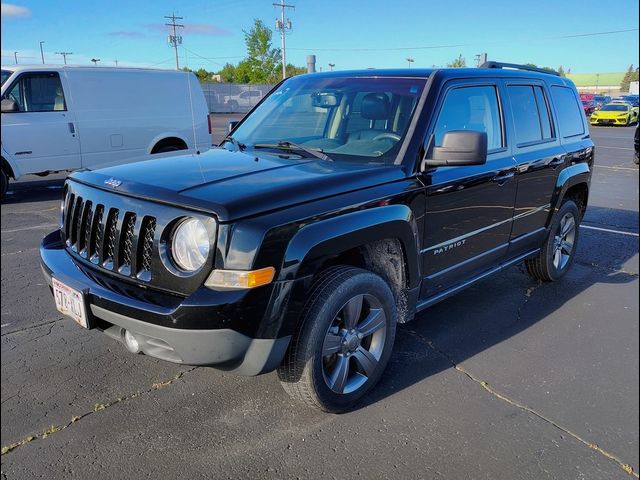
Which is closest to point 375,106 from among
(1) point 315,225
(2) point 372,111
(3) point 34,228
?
(2) point 372,111

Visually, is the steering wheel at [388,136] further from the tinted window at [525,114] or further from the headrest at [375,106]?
the tinted window at [525,114]

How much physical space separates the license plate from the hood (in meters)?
0.58

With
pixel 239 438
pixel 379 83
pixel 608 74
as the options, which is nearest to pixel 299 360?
pixel 239 438

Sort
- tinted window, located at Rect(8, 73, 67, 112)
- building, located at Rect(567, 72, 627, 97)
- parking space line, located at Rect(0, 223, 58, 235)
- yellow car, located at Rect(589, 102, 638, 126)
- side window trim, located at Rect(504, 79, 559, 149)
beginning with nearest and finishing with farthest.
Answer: side window trim, located at Rect(504, 79, 559, 149), parking space line, located at Rect(0, 223, 58, 235), tinted window, located at Rect(8, 73, 67, 112), yellow car, located at Rect(589, 102, 638, 126), building, located at Rect(567, 72, 627, 97)

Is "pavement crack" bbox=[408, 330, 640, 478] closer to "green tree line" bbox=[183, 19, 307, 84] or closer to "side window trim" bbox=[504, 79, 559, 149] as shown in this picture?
"side window trim" bbox=[504, 79, 559, 149]

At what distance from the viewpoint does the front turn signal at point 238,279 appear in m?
2.38


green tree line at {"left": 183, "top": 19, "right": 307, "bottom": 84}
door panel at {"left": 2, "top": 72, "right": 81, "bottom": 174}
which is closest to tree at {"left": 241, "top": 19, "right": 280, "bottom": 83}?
green tree line at {"left": 183, "top": 19, "right": 307, "bottom": 84}

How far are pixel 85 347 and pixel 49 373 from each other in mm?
369

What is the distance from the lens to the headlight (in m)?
2.47

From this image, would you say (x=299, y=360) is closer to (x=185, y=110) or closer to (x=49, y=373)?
(x=49, y=373)

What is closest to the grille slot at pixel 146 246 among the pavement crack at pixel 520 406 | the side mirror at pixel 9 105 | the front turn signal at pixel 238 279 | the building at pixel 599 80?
the front turn signal at pixel 238 279

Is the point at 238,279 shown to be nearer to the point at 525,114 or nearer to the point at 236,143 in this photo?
the point at 236,143

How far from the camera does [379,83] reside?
3.75 m

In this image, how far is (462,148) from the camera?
3119mm
